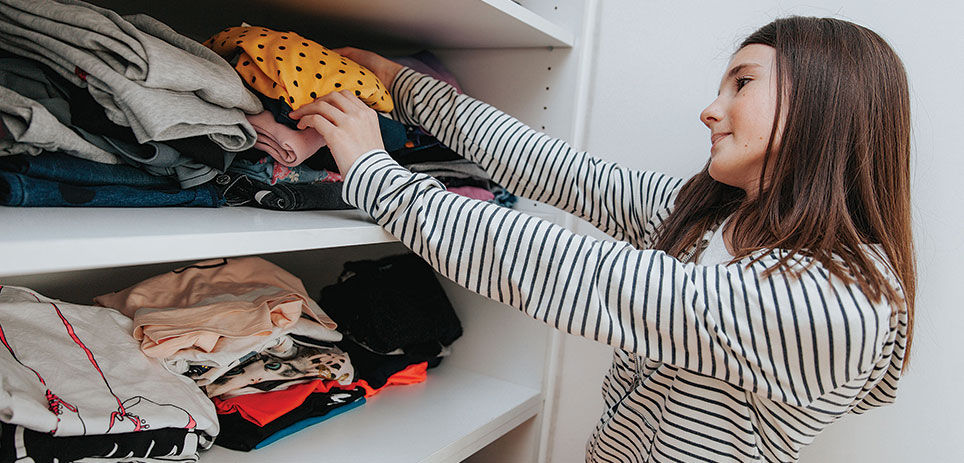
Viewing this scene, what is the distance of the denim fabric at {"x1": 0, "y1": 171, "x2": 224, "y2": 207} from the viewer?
523 millimetres

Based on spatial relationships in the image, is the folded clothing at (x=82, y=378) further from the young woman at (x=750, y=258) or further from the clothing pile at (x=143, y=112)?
the young woman at (x=750, y=258)

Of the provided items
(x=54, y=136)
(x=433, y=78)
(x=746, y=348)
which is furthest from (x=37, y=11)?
(x=746, y=348)

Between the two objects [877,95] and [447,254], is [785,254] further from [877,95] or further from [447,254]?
[447,254]

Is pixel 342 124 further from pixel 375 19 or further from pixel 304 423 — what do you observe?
pixel 304 423

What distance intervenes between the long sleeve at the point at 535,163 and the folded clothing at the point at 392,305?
0.95ft

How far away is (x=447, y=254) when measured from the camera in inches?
26.0

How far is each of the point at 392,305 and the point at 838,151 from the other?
70 centimetres

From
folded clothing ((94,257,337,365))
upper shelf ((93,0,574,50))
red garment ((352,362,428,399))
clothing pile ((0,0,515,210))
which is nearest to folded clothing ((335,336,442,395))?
red garment ((352,362,428,399))

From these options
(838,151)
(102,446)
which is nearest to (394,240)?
(102,446)

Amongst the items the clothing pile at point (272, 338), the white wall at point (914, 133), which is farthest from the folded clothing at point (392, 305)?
the white wall at point (914, 133)

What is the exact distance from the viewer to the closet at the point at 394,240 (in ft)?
1.66

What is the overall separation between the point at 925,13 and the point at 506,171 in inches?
24.1

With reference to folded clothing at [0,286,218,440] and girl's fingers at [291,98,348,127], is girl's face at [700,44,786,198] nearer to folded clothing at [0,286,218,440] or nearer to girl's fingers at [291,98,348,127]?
girl's fingers at [291,98,348,127]

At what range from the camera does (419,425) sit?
36.0 inches
